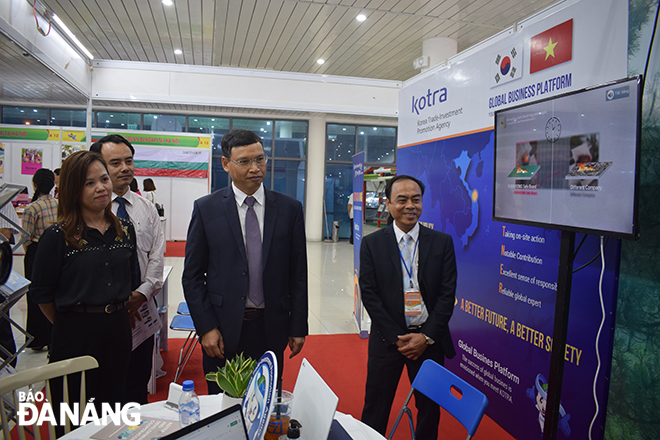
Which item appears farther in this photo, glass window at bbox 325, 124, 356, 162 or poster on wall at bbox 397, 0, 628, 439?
glass window at bbox 325, 124, 356, 162

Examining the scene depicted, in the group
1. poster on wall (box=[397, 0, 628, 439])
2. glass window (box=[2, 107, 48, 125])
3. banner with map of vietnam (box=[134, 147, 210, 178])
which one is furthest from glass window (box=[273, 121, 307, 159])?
poster on wall (box=[397, 0, 628, 439])

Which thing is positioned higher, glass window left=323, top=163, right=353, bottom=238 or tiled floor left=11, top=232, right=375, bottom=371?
glass window left=323, top=163, right=353, bottom=238

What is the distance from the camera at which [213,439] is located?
928 millimetres

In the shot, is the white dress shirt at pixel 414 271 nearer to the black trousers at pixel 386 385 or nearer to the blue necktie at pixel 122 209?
the black trousers at pixel 386 385

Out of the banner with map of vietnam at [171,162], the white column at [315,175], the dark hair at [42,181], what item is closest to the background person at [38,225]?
the dark hair at [42,181]

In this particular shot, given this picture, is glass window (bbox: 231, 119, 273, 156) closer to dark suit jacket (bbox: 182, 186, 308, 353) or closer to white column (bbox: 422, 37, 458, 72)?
white column (bbox: 422, 37, 458, 72)

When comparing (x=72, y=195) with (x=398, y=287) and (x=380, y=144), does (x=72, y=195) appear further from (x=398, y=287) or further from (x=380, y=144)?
(x=380, y=144)

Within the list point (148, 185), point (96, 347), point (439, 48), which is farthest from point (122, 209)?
point (148, 185)

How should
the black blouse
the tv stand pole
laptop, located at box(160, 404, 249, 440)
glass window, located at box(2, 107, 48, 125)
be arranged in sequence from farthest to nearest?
glass window, located at box(2, 107, 48, 125), the tv stand pole, the black blouse, laptop, located at box(160, 404, 249, 440)

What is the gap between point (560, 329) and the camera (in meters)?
1.85

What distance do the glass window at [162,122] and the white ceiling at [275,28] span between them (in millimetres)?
4288

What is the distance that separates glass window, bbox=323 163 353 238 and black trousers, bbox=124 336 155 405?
10370 millimetres

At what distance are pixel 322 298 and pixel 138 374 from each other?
394cm

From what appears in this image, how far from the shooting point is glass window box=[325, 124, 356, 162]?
1266 cm
